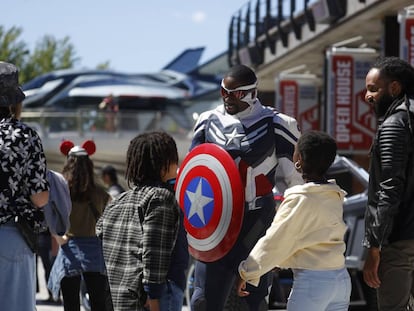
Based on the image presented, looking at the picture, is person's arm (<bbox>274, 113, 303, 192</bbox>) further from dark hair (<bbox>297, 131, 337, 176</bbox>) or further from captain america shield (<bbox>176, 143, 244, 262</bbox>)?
dark hair (<bbox>297, 131, 337, 176</bbox>)

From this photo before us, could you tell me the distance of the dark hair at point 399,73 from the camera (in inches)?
242

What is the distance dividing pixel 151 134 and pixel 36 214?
2.49 ft

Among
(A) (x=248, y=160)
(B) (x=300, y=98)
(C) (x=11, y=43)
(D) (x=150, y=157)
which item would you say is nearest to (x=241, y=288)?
(D) (x=150, y=157)

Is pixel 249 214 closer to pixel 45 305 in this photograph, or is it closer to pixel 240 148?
pixel 240 148

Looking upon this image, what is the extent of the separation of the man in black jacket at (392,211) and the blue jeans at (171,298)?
0.99m

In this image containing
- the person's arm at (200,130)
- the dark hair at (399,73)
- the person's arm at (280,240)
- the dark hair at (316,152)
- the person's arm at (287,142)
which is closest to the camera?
the person's arm at (280,240)

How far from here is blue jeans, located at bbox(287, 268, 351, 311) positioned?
5.57 meters

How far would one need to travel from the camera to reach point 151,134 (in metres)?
6.10

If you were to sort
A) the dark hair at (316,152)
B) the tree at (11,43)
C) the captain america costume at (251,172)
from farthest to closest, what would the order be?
the tree at (11,43) < the captain america costume at (251,172) < the dark hair at (316,152)

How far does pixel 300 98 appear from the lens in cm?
2800

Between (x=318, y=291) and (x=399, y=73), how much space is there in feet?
4.38

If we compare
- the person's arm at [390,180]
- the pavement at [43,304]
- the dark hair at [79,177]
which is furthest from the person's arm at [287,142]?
the pavement at [43,304]

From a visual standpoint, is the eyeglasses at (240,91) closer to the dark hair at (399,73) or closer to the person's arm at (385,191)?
the dark hair at (399,73)

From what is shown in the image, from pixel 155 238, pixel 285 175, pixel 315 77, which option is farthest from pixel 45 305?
pixel 315 77
